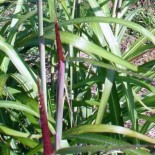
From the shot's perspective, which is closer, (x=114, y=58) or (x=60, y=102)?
(x=60, y=102)

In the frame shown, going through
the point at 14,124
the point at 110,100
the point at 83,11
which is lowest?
the point at 14,124

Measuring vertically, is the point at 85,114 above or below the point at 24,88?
below

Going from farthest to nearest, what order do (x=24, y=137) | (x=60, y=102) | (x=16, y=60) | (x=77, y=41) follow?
(x=24, y=137), (x=16, y=60), (x=77, y=41), (x=60, y=102)

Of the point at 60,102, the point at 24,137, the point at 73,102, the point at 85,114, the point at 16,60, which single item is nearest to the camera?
the point at 60,102

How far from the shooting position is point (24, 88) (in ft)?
4.13

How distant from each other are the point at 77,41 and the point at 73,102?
1.36ft

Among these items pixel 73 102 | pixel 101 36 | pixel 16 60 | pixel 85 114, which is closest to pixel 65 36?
pixel 16 60

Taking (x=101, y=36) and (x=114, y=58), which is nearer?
(x=114, y=58)

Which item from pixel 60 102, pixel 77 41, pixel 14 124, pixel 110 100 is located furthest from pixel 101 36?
pixel 60 102

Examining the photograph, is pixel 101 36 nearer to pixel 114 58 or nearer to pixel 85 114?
pixel 114 58

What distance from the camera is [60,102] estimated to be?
2.21 ft

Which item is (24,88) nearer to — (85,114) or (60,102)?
(85,114)

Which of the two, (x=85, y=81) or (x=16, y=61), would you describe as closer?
(x=16, y=61)

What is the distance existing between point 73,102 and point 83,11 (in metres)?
0.28
